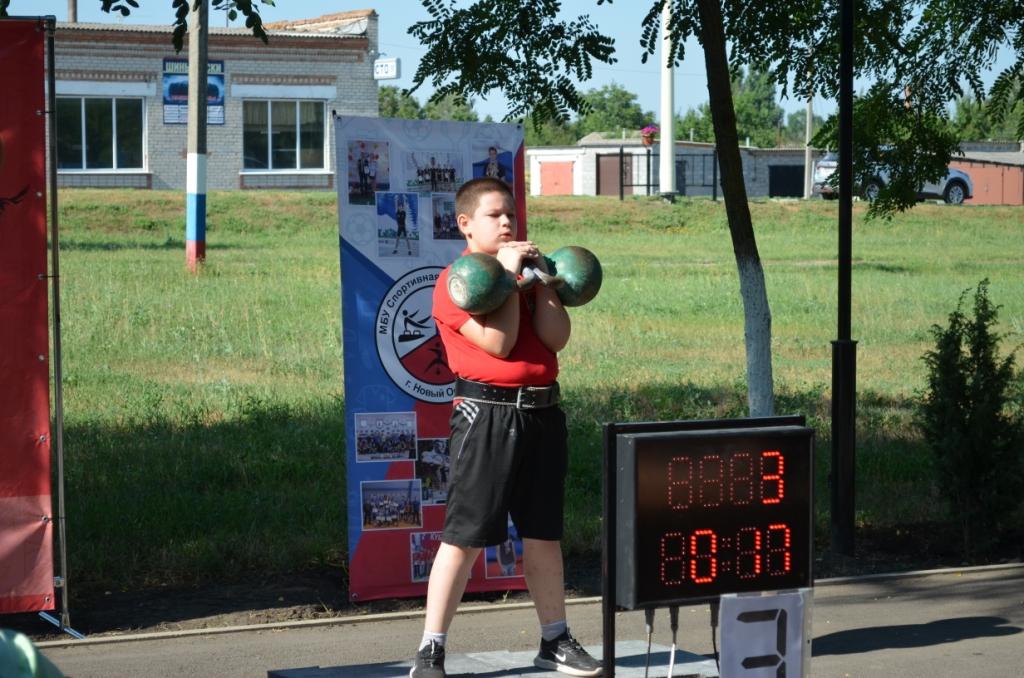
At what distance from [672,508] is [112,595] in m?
3.46

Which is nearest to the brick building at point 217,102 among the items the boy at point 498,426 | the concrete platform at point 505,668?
the concrete platform at point 505,668

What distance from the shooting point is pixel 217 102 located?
44.9 metres

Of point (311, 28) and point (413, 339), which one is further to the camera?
point (311, 28)

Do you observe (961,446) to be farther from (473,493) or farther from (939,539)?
(473,493)

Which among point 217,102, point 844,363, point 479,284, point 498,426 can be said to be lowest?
point 498,426

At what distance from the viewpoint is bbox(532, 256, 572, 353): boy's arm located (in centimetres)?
508

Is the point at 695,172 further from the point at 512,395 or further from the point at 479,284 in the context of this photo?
the point at 479,284

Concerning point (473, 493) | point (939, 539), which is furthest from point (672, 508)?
point (939, 539)

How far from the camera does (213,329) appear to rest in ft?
52.7

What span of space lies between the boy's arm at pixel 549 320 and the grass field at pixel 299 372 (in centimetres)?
289

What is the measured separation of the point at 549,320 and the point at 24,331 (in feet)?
7.98

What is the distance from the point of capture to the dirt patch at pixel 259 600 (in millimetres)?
6473

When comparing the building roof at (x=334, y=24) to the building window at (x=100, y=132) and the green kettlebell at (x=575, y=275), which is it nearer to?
the building window at (x=100, y=132)

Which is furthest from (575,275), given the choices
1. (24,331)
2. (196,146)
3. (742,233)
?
(196,146)
